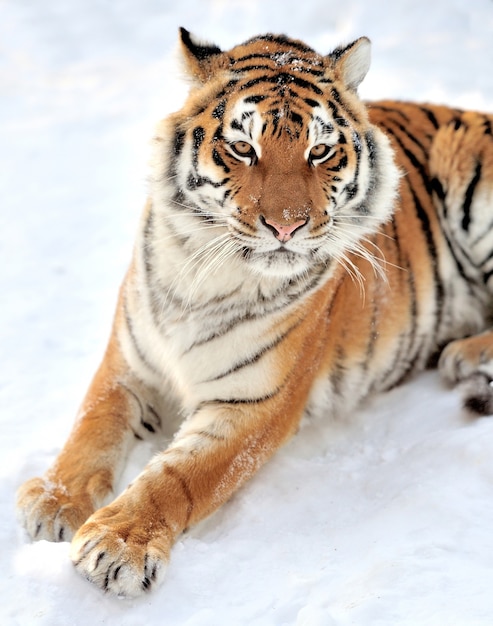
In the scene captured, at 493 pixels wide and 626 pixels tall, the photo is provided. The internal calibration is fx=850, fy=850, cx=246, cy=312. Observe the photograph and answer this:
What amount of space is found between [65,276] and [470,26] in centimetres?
294

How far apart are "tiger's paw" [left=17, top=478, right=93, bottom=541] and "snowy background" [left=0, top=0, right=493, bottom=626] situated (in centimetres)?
5

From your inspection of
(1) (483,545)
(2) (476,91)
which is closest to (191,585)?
(1) (483,545)

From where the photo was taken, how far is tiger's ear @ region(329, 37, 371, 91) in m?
2.23

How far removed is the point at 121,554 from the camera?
1.80 m

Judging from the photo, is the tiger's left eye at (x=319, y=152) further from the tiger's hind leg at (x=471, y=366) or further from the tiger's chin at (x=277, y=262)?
the tiger's hind leg at (x=471, y=366)

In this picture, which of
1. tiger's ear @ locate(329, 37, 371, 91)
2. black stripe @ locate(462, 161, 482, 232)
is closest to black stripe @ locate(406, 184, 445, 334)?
black stripe @ locate(462, 161, 482, 232)

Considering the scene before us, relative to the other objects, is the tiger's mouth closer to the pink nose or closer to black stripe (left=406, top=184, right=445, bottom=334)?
the pink nose

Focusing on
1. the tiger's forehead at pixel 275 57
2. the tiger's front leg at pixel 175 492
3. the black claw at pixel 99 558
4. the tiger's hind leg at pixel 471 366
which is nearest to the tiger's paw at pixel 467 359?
the tiger's hind leg at pixel 471 366

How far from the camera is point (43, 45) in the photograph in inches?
205

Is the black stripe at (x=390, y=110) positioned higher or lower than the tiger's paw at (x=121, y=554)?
higher

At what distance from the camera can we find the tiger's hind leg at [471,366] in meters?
2.43

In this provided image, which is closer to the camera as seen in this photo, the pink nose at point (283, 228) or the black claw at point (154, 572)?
the black claw at point (154, 572)

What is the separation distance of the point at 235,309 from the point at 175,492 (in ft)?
1.65

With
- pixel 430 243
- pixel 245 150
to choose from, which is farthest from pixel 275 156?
pixel 430 243
